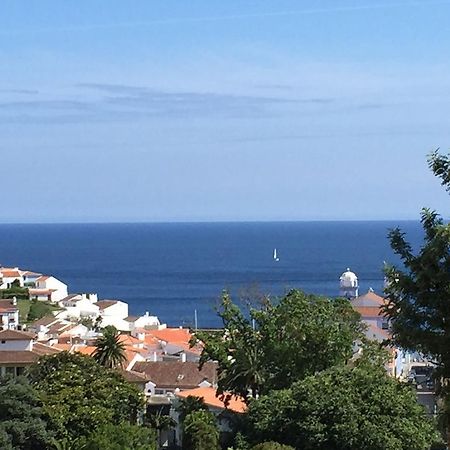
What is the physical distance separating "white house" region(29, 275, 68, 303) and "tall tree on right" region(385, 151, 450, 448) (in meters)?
74.6

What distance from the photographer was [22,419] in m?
26.8

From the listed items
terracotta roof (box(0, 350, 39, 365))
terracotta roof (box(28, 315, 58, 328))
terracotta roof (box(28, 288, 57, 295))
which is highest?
terracotta roof (box(28, 288, 57, 295))

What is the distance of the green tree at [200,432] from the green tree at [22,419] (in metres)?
4.10

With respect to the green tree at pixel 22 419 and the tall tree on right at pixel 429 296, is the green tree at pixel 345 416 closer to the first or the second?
the green tree at pixel 22 419

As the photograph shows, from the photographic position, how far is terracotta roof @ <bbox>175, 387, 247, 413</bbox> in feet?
110

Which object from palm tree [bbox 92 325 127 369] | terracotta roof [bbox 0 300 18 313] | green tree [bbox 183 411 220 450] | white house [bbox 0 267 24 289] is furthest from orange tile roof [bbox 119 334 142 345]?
white house [bbox 0 267 24 289]

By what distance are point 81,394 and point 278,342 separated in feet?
19.8

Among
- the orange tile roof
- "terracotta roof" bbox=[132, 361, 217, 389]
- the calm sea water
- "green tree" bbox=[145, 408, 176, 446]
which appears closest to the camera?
"green tree" bbox=[145, 408, 176, 446]

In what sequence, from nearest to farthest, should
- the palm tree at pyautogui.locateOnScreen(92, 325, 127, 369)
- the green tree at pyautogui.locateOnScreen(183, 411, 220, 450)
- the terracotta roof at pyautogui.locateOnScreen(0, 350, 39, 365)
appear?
the green tree at pyautogui.locateOnScreen(183, 411, 220, 450) → the palm tree at pyautogui.locateOnScreen(92, 325, 127, 369) → the terracotta roof at pyautogui.locateOnScreen(0, 350, 39, 365)

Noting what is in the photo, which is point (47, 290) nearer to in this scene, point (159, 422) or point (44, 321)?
point (44, 321)

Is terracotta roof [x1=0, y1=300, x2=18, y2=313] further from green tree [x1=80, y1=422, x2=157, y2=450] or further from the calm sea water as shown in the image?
green tree [x1=80, y1=422, x2=157, y2=450]

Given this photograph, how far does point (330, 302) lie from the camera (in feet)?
104

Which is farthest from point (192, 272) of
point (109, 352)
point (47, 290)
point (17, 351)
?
point (109, 352)

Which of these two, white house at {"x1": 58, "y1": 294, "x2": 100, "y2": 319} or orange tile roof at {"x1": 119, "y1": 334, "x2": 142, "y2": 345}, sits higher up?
white house at {"x1": 58, "y1": 294, "x2": 100, "y2": 319}
